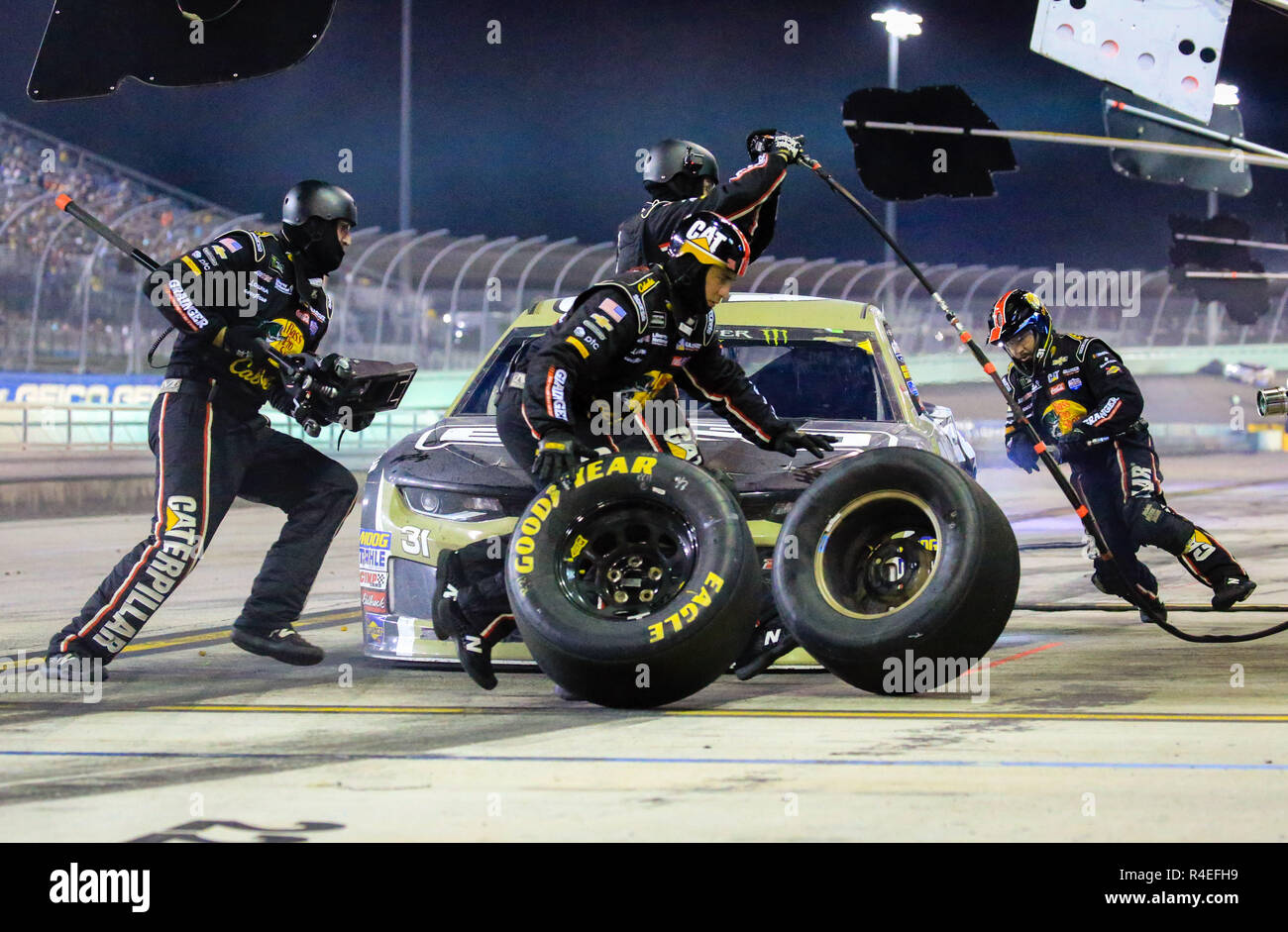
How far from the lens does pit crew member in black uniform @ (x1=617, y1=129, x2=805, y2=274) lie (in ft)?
20.7

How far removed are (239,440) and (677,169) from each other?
94.3 inches

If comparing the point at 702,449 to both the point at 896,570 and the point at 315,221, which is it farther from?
the point at 315,221

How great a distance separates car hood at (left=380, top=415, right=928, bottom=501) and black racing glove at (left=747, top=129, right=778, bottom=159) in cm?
116

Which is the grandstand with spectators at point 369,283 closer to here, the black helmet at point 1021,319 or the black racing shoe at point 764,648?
the black helmet at point 1021,319

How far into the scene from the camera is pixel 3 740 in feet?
16.6

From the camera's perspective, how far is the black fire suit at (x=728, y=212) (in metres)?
6.30

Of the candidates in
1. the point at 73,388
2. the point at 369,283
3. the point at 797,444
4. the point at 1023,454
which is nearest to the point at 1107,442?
the point at 1023,454

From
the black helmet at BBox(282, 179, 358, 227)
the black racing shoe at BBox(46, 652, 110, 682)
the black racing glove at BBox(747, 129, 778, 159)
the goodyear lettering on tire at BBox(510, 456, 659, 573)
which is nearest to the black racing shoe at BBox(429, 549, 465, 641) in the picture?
the goodyear lettering on tire at BBox(510, 456, 659, 573)
